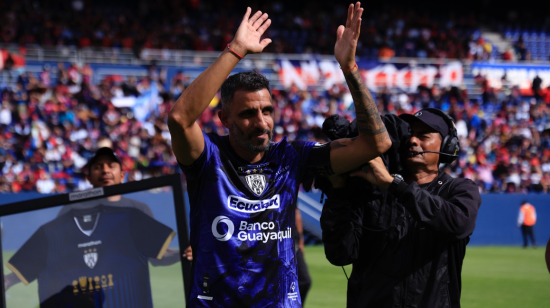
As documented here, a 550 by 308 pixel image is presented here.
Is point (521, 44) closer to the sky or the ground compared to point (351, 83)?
closer to the sky

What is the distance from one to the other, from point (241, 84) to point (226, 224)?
677mm

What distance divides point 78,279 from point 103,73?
1906 cm

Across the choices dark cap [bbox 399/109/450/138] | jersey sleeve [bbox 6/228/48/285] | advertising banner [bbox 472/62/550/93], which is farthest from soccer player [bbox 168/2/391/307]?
advertising banner [bbox 472/62/550/93]

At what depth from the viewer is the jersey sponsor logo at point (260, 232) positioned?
281 centimetres

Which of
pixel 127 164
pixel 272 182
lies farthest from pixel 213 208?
pixel 127 164

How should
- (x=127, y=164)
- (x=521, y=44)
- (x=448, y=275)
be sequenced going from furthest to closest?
(x=521, y=44)
(x=127, y=164)
(x=448, y=275)

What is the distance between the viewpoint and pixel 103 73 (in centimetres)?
2217

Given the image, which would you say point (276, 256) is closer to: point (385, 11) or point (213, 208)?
point (213, 208)

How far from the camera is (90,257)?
4195 mm

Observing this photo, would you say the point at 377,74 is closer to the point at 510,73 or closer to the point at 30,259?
the point at 510,73

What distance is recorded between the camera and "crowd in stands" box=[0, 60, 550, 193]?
16.9 m

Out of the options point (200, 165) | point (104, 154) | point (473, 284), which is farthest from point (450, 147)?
point (473, 284)

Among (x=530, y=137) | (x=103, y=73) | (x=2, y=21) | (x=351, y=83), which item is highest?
(x=2, y=21)

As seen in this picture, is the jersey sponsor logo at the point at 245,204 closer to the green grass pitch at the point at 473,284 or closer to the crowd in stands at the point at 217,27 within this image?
the green grass pitch at the point at 473,284
